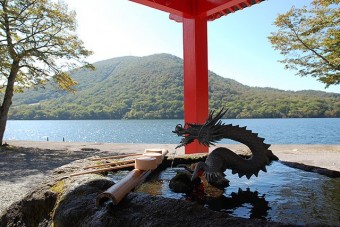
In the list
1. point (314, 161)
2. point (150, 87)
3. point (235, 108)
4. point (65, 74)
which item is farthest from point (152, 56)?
point (314, 161)

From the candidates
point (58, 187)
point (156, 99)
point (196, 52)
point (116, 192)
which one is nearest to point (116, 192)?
point (116, 192)

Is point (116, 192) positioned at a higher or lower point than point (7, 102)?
lower

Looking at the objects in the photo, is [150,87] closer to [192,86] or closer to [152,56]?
[152,56]

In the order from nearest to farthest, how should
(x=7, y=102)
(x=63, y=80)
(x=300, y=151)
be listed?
(x=300, y=151), (x=7, y=102), (x=63, y=80)

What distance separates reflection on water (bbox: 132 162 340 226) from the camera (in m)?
1.75

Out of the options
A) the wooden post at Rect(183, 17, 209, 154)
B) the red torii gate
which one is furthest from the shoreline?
the red torii gate

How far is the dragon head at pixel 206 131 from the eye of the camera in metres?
2.40

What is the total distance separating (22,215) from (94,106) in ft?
215

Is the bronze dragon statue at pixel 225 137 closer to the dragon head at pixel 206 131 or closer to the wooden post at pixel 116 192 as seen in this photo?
the dragon head at pixel 206 131

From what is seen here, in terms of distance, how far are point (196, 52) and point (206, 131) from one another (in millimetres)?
3454

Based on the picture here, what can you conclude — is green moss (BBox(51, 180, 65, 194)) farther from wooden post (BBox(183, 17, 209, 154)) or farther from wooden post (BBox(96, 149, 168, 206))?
wooden post (BBox(183, 17, 209, 154))

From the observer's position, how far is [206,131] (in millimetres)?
2432

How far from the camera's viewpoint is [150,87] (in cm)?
6594

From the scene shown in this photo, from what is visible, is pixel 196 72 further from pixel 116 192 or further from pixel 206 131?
pixel 116 192
